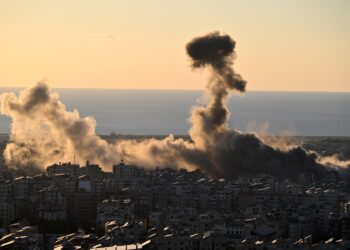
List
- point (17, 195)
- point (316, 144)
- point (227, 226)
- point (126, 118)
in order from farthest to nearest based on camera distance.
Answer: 1. point (126, 118)
2. point (316, 144)
3. point (17, 195)
4. point (227, 226)

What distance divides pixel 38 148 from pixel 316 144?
1524 inches

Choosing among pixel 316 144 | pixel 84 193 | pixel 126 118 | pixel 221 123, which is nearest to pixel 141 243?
pixel 84 193

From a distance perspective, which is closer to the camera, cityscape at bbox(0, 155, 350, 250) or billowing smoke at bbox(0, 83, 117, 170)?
cityscape at bbox(0, 155, 350, 250)

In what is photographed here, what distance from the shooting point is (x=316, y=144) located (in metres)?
116

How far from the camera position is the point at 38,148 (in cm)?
8388

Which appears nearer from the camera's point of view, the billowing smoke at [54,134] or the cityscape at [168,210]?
the cityscape at [168,210]

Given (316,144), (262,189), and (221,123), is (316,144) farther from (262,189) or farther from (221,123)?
(262,189)

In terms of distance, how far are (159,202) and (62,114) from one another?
2170 cm

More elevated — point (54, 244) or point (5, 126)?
point (5, 126)

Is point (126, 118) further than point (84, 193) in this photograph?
Yes

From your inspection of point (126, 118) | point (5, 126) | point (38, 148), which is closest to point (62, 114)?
point (38, 148)

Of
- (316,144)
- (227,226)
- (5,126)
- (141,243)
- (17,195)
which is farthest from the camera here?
(5,126)

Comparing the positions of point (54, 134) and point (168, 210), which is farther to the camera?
point (54, 134)

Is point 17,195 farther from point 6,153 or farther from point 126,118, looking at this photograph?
point 126,118
